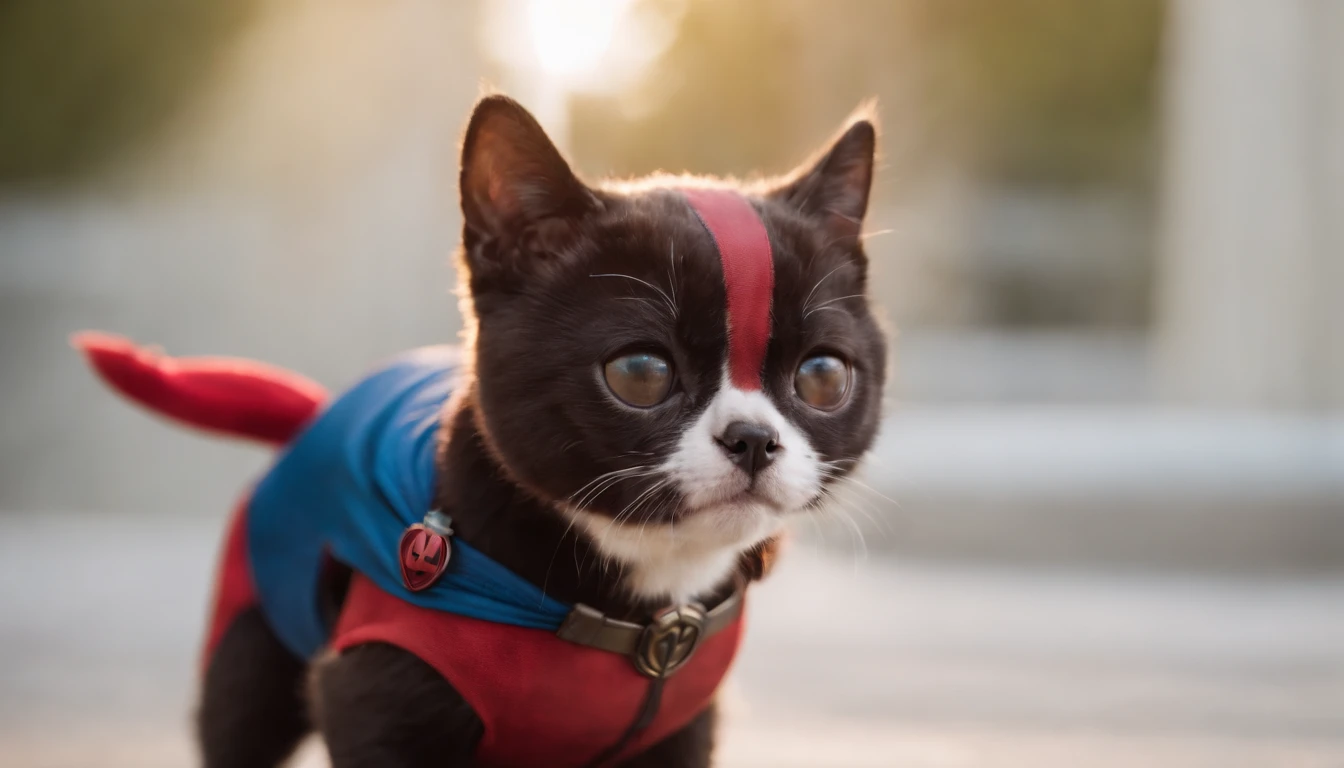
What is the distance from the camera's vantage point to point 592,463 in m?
1.04

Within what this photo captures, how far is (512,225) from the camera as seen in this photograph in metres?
1.15

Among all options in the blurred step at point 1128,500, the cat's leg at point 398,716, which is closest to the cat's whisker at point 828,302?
the cat's leg at point 398,716

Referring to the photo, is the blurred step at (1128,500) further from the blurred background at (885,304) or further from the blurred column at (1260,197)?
the blurred column at (1260,197)

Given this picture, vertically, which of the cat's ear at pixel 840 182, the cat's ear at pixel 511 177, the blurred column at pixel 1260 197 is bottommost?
the cat's ear at pixel 511 177

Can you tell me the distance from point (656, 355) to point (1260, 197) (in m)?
3.66

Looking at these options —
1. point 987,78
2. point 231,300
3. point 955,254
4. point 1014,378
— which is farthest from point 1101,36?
point 231,300

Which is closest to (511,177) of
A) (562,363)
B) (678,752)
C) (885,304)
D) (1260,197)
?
(562,363)

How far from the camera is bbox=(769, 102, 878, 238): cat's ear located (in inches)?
49.9

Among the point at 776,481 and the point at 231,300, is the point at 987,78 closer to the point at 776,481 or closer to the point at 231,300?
the point at 231,300

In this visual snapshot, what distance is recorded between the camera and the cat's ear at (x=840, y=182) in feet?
4.16

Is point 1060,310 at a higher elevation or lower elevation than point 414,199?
higher

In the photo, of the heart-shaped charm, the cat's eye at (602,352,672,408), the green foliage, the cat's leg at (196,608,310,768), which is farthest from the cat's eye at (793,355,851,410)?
the green foliage

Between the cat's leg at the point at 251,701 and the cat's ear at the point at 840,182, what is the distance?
78 centimetres

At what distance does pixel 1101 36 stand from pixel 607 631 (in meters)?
4.14
